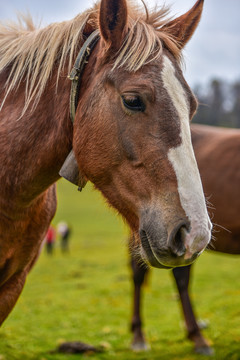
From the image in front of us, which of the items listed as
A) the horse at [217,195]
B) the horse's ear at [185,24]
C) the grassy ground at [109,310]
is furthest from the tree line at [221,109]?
the horse's ear at [185,24]

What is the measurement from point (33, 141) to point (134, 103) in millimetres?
955

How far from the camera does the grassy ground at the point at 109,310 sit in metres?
6.39

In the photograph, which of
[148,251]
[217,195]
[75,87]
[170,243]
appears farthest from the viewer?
[217,195]

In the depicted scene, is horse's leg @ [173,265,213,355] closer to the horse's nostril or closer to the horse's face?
the horse's face

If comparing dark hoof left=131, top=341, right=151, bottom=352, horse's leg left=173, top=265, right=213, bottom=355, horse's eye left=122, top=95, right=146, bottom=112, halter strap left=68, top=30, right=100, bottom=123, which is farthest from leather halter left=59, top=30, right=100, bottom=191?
dark hoof left=131, top=341, right=151, bottom=352

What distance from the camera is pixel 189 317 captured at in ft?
21.2

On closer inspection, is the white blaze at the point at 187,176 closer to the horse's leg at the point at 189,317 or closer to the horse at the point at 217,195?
the horse at the point at 217,195

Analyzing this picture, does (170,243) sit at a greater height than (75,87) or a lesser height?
lesser

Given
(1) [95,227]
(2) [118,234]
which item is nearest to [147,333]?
(2) [118,234]

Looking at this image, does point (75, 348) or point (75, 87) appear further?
point (75, 348)

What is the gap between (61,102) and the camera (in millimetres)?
3201

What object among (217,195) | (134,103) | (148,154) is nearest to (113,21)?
(134,103)

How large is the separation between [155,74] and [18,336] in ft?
20.5

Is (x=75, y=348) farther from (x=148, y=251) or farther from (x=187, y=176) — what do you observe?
Answer: (x=187, y=176)
